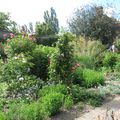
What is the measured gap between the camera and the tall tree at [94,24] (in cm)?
2598

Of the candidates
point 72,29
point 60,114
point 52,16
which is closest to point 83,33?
point 72,29

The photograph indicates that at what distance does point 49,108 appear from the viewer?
689 centimetres

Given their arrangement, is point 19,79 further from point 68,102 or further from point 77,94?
point 68,102

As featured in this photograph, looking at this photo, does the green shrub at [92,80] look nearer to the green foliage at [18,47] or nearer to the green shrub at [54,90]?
the green shrub at [54,90]

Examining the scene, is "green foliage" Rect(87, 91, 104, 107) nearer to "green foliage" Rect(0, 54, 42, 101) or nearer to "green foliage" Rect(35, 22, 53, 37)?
"green foliage" Rect(0, 54, 42, 101)

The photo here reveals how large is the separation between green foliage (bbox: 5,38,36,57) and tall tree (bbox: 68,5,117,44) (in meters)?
15.1

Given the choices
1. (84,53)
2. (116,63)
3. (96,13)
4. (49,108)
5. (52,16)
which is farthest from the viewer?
(52,16)

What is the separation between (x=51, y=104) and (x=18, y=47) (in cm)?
467

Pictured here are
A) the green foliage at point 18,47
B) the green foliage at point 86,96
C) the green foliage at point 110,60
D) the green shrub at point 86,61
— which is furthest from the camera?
the green foliage at point 110,60

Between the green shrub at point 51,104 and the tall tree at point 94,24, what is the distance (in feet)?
63.0

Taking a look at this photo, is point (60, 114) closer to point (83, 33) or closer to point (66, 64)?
point (66, 64)

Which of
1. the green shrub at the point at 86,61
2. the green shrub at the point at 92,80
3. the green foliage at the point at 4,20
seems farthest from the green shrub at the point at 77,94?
the green foliage at the point at 4,20

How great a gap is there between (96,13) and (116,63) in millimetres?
11922

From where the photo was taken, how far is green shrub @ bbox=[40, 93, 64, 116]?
6.84 metres
